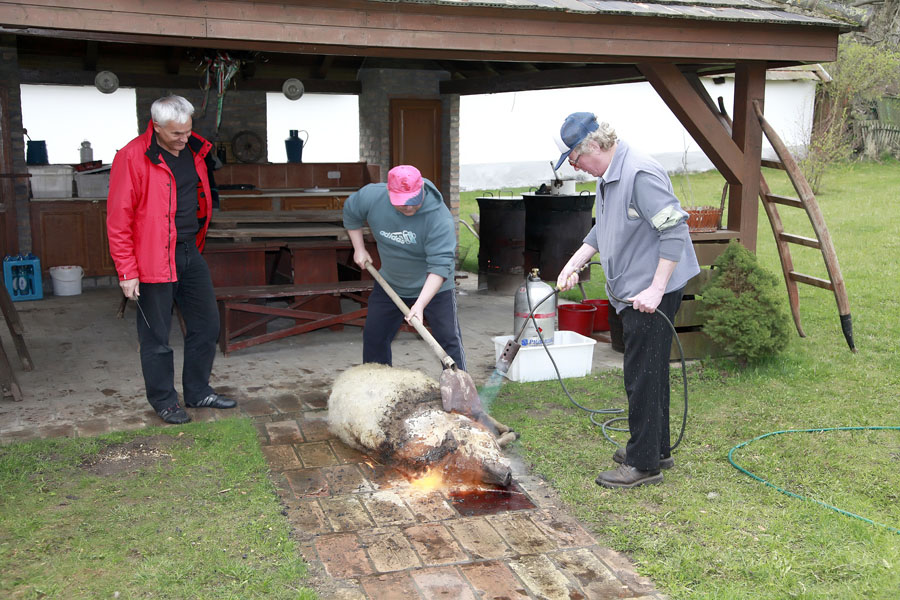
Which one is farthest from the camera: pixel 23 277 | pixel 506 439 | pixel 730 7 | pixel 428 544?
pixel 23 277

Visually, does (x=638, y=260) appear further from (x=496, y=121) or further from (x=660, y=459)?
(x=496, y=121)

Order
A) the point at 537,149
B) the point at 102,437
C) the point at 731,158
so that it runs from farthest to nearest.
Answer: the point at 537,149 → the point at 731,158 → the point at 102,437

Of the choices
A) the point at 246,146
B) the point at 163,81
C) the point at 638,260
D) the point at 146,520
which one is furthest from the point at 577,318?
the point at 163,81

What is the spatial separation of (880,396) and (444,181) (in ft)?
24.3

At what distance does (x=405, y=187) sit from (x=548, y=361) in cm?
218

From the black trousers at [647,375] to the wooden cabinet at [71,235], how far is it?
8.04 meters

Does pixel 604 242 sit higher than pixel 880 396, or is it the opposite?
pixel 604 242

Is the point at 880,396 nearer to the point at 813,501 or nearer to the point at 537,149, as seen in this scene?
the point at 813,501

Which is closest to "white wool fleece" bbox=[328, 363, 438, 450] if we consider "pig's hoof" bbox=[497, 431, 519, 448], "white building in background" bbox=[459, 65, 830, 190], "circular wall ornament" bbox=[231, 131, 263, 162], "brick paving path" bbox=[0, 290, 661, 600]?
"brick paving path" bbox=[0, 290, 661, 600]

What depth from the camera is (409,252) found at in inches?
190

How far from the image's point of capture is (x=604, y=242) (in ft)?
13.6

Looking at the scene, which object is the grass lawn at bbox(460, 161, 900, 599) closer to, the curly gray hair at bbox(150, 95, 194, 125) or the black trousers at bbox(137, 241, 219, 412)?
the black trousers at bbox(137, 241, 219, 412)

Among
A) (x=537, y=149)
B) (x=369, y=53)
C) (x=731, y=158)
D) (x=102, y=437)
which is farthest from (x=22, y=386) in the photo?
(x=537, y=149)

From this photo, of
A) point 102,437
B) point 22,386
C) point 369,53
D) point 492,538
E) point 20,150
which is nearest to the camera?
point 492,538
